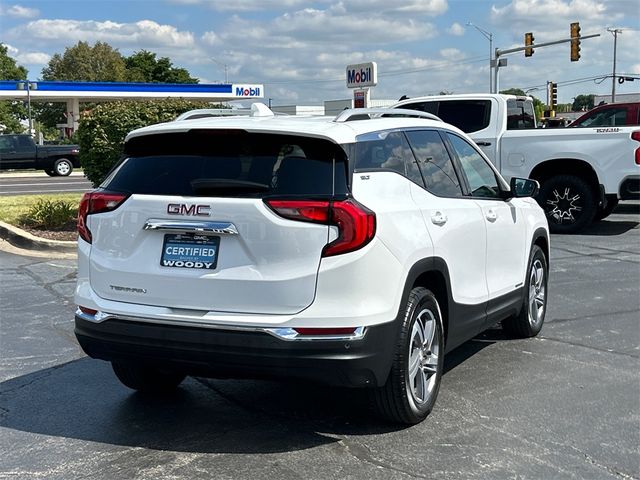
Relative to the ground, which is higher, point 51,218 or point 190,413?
point 51,218

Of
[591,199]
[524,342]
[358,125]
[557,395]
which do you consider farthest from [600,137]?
[358,125]

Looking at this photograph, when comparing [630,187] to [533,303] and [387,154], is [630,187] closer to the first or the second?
[533,303]

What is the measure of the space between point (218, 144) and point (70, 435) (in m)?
1.85

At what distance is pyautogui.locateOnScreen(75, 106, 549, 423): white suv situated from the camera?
12.6 feet

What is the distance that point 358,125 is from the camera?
438 cm

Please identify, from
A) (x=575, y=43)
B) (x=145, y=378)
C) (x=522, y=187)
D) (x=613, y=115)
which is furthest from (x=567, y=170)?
(x=575, y=43)

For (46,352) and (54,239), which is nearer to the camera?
(46,352)

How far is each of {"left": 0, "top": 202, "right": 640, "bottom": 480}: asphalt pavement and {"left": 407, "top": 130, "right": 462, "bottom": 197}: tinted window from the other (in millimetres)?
1336

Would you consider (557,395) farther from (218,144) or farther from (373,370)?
(218,144)

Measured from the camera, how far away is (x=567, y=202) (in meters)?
12.7

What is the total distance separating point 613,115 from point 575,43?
21923 mm

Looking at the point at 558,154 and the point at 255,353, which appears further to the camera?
the point at 558,154

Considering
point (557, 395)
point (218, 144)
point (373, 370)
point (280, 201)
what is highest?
point (218, 144)

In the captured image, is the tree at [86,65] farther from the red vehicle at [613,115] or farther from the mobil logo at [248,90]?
the red vehicle at [613,115]
